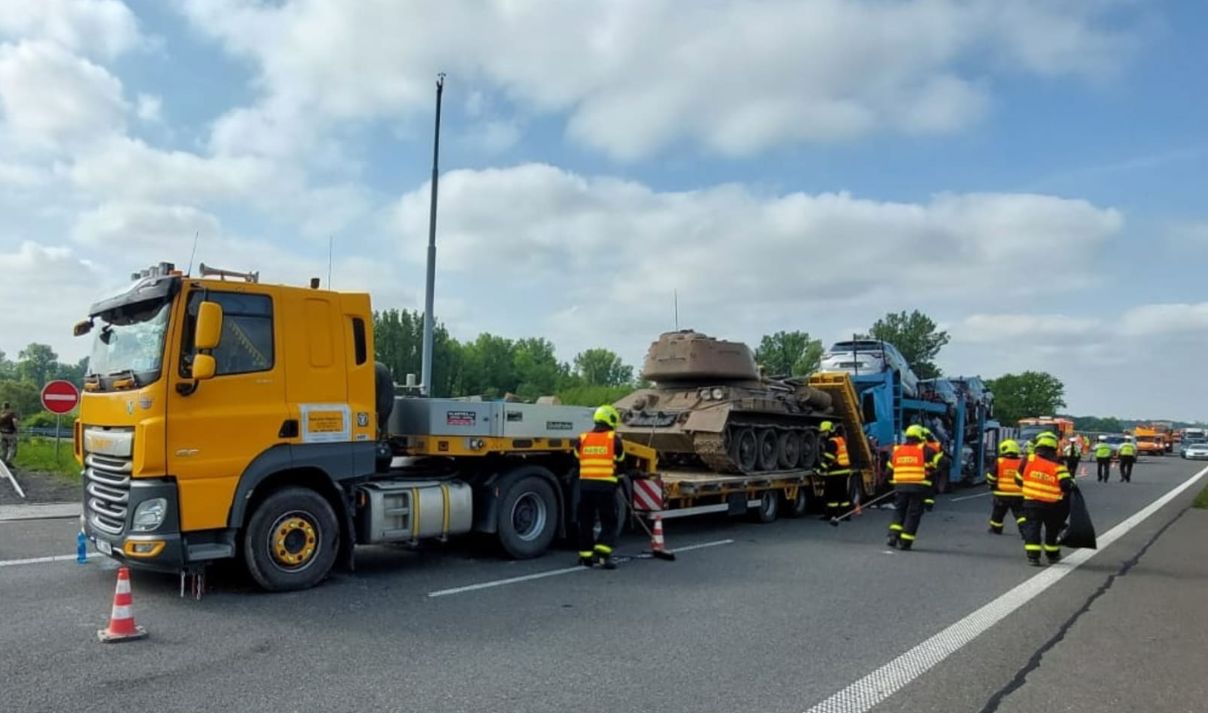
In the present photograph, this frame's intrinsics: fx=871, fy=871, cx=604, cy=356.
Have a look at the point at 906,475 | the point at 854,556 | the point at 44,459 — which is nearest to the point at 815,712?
the point at 854,556

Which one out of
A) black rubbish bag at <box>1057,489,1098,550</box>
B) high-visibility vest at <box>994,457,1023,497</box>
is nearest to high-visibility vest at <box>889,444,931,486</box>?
black rubbish bag at <box>1057,489,1098,550</box>

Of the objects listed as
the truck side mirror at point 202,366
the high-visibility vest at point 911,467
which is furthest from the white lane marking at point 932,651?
the truck side mirror at point 202,366

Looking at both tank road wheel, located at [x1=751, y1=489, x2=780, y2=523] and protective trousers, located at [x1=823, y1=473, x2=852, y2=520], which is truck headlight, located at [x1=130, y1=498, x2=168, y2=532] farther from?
protective trousers, located at [x1=823, y1=473, x2=852, y2=520]

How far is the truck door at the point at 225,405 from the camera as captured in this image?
6.93 meters

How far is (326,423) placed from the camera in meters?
7.87

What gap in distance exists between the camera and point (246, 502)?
7.28m

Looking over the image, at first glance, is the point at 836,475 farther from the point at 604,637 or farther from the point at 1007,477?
the point at 604,637

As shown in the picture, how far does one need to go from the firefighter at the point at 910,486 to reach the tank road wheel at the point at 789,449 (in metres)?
4.04

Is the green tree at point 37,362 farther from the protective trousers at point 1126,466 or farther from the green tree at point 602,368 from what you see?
the protective trousers at point 1126,466

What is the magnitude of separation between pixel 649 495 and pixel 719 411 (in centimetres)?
309

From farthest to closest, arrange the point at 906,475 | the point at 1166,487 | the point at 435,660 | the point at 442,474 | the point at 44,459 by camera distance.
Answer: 1. the point at 1166,487
2. the point at 44,459
3. the point at 906,475
4. the point at 442,474
5. the point at 435,660

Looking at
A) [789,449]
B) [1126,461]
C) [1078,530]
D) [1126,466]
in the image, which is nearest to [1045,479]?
[1078,530]

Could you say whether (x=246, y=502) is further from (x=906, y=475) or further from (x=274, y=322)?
(x=906, y=475)

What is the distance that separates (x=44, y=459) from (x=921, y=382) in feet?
70.4
